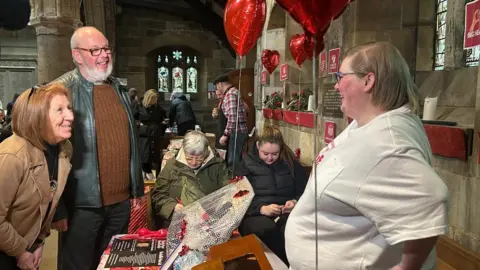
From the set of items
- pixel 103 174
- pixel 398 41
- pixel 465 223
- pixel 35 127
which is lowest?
pixel 465 223

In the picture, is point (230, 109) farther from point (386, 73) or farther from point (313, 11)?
point (386, 73)

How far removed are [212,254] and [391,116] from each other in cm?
84

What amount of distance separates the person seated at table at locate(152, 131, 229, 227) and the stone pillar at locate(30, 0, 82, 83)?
291cm

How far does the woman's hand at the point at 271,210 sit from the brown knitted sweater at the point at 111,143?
88 cm

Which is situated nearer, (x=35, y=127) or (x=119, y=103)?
(x=35, y=127)

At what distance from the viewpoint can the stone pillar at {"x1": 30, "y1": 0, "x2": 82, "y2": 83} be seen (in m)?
4.75

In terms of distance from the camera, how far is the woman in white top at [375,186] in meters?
1.02

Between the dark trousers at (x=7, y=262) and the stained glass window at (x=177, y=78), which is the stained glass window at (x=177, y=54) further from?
the dark trousers at (x=7, y=262)

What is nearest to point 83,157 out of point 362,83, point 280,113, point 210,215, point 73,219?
point 73,219

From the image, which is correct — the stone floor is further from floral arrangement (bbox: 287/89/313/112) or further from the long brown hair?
floral arrangement (bbox: 287/89/313/112)

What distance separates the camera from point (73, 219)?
2.09 meters

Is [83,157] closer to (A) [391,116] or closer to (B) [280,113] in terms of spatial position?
(A) [391,116]

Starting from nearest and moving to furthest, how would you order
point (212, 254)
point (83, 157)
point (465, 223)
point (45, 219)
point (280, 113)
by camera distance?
point (212, 254)
point (45, 219)
point (83, 157)
point (465, 223)
point (280, 113)

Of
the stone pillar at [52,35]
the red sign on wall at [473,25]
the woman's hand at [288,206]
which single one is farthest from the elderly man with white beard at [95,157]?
the stone pillar at [52,35]
